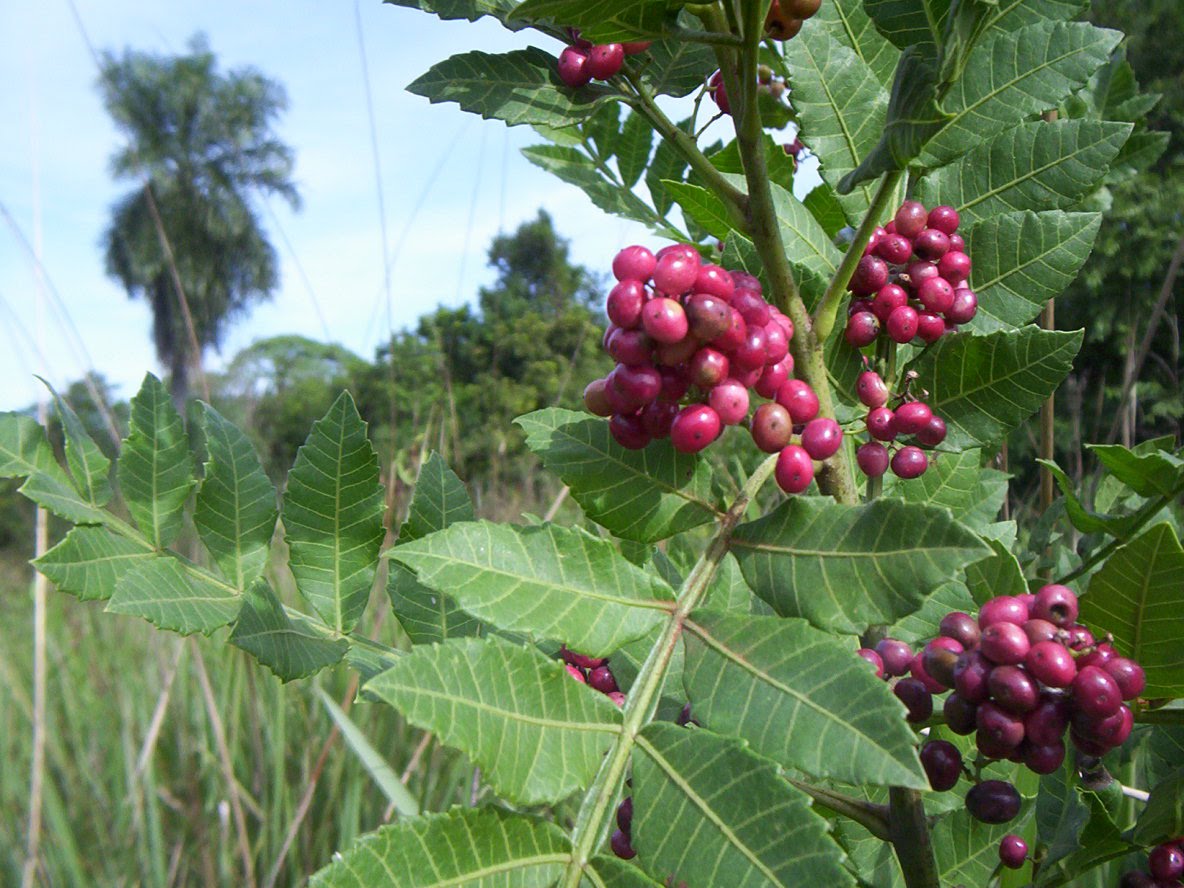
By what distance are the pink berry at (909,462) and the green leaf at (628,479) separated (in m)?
0.18

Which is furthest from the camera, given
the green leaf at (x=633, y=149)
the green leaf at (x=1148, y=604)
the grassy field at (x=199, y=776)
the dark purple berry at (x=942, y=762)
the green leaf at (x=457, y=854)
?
the grassy field at (x=199, y=776)

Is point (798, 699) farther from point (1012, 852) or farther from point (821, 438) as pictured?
point (1012, 852)

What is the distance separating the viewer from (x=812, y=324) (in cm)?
65

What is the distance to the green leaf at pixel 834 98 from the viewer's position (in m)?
0.73

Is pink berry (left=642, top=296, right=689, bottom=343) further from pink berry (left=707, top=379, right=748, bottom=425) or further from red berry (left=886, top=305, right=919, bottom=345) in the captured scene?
red berry (left=886, top=305, right=919, bottom=345)

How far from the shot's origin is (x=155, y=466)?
822 mm

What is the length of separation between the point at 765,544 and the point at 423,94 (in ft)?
1.33

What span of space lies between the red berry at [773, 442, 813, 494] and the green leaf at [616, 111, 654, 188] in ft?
2.03

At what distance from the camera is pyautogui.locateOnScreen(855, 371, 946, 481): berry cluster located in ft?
2.27

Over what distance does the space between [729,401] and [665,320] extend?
0.06 metres

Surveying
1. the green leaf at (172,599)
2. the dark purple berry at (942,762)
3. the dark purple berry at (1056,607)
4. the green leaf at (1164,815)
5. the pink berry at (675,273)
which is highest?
the pink berry at (675,273)

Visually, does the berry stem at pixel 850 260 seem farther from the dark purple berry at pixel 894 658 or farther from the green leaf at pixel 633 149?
the green leaf at pixel 633 149

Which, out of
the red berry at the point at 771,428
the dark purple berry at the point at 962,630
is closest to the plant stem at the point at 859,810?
the dark purple berry at the point at 962,630

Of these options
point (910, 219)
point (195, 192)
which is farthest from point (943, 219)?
point (195, 192)
